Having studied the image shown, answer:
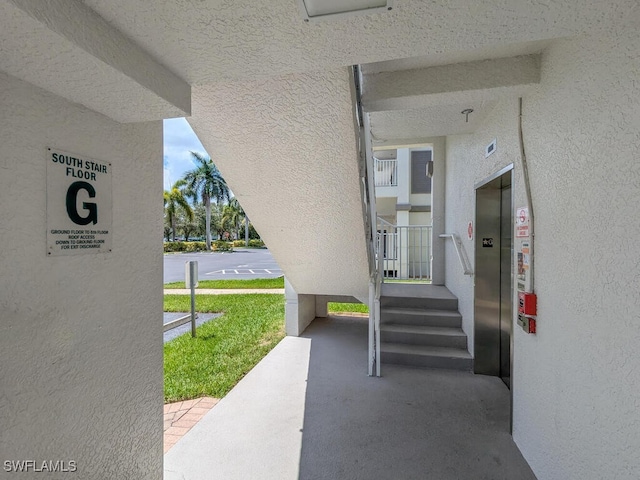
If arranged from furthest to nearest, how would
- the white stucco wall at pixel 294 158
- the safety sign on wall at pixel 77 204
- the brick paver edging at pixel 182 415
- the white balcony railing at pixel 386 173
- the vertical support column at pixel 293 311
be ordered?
1. the white balcony railing at pixel 386 173
2. the vertical support column at pixel 293 311
3. the brick paver edging at pixel 182 415
4. the white stucco wall at pixel 294 158
5. the safety sign on wall at pixel 77 204

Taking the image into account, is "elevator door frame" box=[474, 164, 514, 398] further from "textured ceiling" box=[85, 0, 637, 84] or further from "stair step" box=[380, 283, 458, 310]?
"textured ceiling" box=[85, 0, 637, 84]

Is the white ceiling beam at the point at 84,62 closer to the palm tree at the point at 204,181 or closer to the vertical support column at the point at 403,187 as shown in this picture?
the vertical support column at the point at 403,187

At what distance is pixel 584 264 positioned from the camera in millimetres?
1697

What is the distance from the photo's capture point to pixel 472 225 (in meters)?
3.89

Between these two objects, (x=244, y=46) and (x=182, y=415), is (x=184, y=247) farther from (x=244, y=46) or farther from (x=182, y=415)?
(x=244, y=46)

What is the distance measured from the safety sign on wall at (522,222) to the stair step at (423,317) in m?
2.27

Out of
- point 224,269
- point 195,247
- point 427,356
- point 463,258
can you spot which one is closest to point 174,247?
point 195,247

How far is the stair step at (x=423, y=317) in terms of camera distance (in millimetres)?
4473

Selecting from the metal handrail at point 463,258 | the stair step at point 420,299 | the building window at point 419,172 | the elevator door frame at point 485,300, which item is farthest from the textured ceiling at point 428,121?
the building window at point 419,172

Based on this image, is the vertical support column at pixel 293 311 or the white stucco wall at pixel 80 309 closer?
the white stucco wall at pixel 80 309

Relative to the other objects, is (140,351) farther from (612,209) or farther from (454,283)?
(454,283)

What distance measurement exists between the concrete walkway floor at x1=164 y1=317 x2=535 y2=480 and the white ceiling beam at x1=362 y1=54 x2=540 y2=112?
2779 millimetres

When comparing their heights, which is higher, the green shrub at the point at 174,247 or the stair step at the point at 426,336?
the green shrub at the point at 174,247

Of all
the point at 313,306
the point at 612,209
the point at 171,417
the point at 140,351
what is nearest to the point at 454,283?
the point at 313,306
